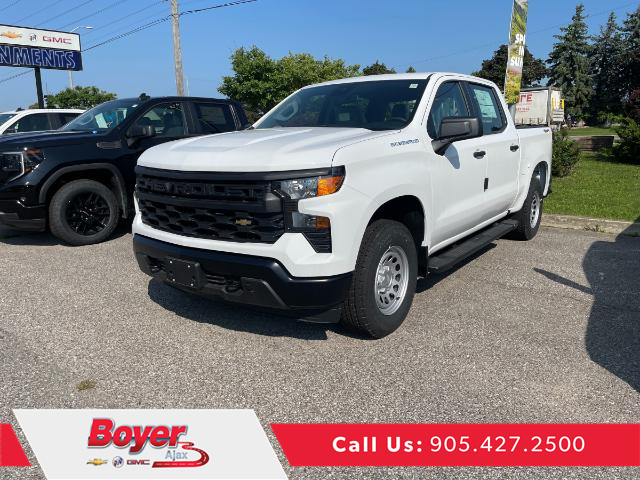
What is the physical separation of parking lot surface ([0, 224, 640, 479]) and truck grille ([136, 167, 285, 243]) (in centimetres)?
85

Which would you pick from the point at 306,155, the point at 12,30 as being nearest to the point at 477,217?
the point at 306,155

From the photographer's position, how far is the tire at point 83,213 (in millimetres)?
5922

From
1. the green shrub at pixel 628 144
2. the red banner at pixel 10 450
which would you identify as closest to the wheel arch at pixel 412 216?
the red banner at pixel 10 450

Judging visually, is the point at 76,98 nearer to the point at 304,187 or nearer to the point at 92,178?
the point at 92,178

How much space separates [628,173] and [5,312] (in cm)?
1234

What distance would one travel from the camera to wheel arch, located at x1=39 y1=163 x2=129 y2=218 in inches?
228

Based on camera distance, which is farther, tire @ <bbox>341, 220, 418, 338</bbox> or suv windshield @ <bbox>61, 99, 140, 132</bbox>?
suv windshield @ <bbox>61, 99, 140, 132</bbox>

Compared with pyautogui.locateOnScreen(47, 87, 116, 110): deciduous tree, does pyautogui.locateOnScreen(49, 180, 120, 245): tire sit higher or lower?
lower

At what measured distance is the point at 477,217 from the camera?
466 centimetres

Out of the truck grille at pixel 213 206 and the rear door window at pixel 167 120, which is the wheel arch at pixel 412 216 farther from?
the rear door window at pixel 167 120

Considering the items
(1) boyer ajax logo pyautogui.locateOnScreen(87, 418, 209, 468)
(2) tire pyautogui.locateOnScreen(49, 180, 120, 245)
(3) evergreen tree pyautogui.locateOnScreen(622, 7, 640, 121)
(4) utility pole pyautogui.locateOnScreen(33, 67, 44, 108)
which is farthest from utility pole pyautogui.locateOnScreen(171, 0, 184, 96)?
(3) evergreen tree pyautogui.locateOnScreen(622, 7, 640, 121)

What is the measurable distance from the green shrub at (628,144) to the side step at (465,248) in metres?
9.96

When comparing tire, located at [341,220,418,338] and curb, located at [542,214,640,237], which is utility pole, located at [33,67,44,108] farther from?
tire, located at [341,220,418,338]

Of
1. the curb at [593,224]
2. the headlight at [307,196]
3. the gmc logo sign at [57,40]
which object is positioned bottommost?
the curb at [593,224]
